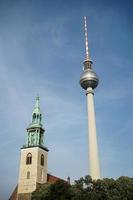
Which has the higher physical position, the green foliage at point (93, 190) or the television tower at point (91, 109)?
the television tower at point (91, 109)

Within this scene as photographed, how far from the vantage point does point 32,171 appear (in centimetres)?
8488

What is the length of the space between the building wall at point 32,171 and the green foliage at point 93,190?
71.6ft

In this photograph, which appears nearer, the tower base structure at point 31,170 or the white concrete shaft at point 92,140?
the tower base structure at point 31,170

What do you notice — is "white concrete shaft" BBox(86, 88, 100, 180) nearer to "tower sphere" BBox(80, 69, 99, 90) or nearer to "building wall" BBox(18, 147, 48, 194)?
"tower sphere" BBox(80, 69, 99, 90)

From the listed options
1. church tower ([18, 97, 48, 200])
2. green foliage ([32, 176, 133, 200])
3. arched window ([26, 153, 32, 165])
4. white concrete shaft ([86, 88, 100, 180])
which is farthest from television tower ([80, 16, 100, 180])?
green foliage ([32, 176, 133, 200])

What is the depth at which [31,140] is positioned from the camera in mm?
91750

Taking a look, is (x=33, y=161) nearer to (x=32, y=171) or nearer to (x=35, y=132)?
(x=32, y=171)

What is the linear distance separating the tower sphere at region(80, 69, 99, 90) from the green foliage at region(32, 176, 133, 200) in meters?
50.2

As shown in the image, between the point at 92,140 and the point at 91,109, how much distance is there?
1087 cm

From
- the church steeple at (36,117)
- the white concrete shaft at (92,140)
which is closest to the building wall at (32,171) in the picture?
the church steeple at (36,117)

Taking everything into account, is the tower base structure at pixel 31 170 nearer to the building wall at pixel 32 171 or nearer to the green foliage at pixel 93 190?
the building wall at pixel 32 171

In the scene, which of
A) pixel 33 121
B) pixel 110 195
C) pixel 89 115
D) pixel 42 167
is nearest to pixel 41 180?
pixel 42 167

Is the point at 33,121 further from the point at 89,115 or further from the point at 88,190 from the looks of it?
the point at 88,190

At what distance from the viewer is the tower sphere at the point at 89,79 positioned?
349 ft
